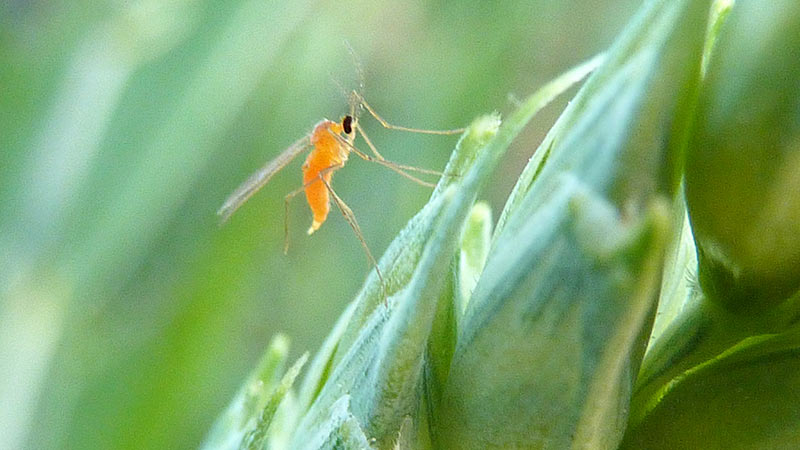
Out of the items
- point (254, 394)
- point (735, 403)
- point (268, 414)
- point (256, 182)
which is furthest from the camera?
point (256, 182)

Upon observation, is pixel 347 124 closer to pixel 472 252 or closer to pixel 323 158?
pixel 323 158

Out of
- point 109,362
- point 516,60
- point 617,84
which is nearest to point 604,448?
point 617,84

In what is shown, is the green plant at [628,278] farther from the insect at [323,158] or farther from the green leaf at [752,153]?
the insect at [323,158]

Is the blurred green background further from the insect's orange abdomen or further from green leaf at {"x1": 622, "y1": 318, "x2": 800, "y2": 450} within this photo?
green leaf at {"x1": 622, "y1": 318, "x2": 800, "y2": 450}

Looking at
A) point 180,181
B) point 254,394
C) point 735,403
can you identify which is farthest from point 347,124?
point 735,403

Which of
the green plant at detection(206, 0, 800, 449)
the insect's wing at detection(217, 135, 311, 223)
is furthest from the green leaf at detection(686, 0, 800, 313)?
the insect's wing at detection(217, 135, 311, 223)

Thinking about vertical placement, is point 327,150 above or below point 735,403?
above
